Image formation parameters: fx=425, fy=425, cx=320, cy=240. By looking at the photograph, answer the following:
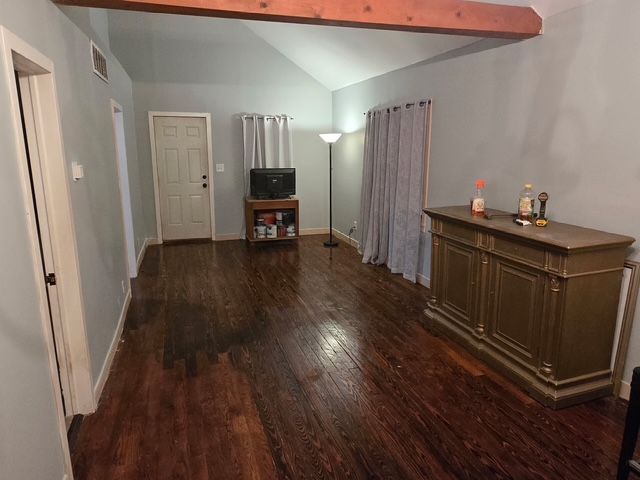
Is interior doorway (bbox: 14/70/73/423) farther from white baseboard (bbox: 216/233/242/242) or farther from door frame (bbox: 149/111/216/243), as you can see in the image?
white baseboard (bbox: 216/233/242/242)

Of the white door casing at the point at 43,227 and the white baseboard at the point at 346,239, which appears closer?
the white door casing at the point at 43,227

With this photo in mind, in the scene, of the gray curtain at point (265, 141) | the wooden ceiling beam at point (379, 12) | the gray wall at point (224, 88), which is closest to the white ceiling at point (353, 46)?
the wooden ceiling beam at point (379, 12)

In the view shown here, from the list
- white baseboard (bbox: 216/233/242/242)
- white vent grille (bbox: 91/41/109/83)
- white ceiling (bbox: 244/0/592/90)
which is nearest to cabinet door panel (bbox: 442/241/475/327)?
white ceiling (bbox: 244/0/592/90)

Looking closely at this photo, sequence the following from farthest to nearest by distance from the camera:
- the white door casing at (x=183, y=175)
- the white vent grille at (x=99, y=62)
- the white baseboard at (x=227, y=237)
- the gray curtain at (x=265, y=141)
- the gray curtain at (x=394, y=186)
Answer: the white baseboard at (x=227, y=237) < the gray curtain at (x=265, y=141) < the white door casing at (x=183, y=175) < the gray curtain at (x=394, y=186) < the white vent grille at (x=99, y=62)

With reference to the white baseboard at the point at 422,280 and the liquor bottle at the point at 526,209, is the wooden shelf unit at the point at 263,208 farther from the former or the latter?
the liquor bottle at the point at 526,209

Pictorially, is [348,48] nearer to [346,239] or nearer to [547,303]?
[346,239]

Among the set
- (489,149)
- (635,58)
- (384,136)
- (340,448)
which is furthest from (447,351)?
(384,136)

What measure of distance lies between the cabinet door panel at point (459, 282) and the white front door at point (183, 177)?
4454 mm

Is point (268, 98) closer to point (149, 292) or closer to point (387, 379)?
point (149, 292)

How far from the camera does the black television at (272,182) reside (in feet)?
20.9

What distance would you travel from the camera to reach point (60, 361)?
235 centimetres

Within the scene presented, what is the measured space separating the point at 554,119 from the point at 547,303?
4.24 feet

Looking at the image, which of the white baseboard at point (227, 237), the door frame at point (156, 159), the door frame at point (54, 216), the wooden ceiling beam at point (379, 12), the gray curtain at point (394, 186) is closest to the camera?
the door frame at point (54, 216)

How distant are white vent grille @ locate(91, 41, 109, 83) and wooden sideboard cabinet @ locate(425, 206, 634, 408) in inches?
119
